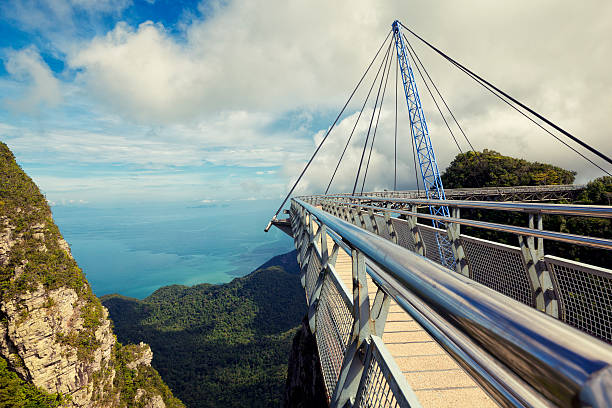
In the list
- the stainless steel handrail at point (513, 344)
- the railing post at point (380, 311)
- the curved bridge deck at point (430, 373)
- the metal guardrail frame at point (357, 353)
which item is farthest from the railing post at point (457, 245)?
the stainless steel handrail at point (513, 344)

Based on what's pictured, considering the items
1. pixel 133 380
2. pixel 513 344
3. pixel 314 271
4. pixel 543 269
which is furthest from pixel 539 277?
pixel 133 380

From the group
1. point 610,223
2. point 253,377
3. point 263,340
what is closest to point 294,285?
point 263,340

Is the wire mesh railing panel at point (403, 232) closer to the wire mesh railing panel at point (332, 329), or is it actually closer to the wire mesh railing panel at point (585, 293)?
the wire mesh railing panel at point (585, 293)

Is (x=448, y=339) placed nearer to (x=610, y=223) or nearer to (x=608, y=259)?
(x=608, y=259)

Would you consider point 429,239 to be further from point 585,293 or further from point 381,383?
point 381,383

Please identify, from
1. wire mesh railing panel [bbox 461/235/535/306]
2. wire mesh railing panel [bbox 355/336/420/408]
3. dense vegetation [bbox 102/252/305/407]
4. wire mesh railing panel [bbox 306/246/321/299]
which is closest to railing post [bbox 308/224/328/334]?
wire mesh railing panel [bbox 306/246/321/299]

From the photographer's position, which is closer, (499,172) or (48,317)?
(48,317)
